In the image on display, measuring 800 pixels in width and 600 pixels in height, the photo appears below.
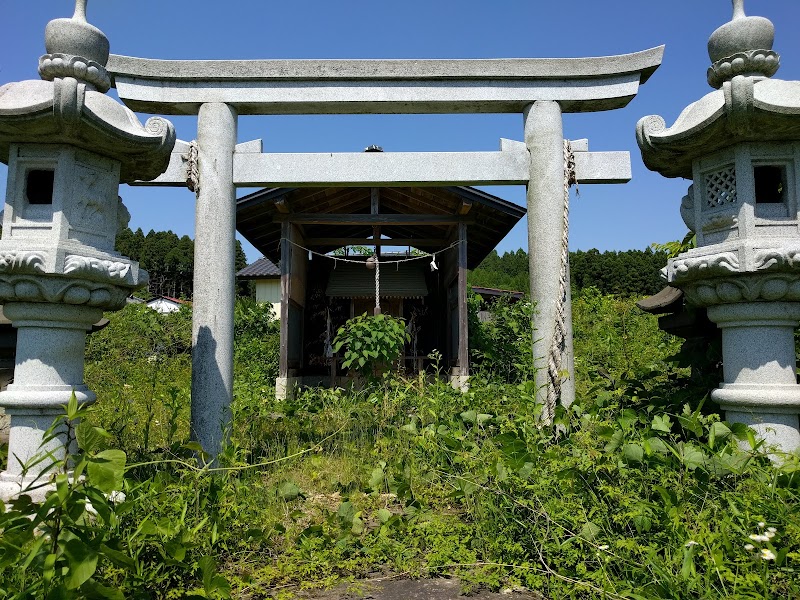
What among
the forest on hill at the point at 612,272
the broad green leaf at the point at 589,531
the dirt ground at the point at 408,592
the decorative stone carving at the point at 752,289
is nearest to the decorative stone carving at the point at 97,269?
the dirt ground at the point at 408,592

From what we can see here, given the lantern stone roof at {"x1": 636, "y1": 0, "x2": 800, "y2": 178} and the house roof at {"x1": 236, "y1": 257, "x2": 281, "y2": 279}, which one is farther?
the house roof at {"x1": 236, "y1": 257, "x2": 281, "y2": 279}

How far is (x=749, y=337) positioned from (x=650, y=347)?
7.82 m

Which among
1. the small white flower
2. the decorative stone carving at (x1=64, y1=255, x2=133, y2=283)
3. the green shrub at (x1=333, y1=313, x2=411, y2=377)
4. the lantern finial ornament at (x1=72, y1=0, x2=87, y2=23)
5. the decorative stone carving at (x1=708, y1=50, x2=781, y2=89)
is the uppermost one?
the lantern finial ornament at (x1=72, y1=0, x2=87, y2=23)

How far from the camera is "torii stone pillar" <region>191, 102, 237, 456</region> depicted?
425 centimetres

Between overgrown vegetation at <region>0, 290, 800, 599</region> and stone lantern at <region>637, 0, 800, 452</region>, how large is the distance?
12.7 inches

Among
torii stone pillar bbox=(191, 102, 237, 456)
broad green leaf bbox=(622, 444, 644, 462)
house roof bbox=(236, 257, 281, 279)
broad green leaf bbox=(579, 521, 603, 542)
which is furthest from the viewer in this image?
house roof bbox=(236, 257, 281, 279)

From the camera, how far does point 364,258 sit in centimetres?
1277

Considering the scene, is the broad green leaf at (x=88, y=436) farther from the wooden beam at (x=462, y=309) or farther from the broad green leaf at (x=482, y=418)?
the wooden beam at (x=462, y=309)

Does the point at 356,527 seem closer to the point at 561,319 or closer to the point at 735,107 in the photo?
the point at 561,319

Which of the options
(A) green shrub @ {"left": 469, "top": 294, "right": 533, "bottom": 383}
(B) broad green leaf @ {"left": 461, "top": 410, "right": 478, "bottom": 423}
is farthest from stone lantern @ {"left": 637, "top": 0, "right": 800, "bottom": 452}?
(A) green shrub @ {"left": 469, "top": 294, "right": 533, "bottom": 383}

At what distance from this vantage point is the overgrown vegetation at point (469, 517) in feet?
6.64

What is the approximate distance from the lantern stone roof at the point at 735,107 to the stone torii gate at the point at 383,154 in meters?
0.97

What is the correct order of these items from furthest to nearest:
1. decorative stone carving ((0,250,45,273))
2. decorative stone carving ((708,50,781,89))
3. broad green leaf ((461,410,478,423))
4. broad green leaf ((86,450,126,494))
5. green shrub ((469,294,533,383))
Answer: green shrub ((469,294,533,383)) < broad green leaf ((461,410,478,423)) < decorative stone carving ((708,50,781,89)) < decorative stone carving ((0,250,45,273)) < broad green leaf ((86,450,126,494))

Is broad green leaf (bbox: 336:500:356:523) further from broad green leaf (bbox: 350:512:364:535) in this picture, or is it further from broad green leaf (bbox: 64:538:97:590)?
broad green leaf (bbox: 64:538:97:590)
